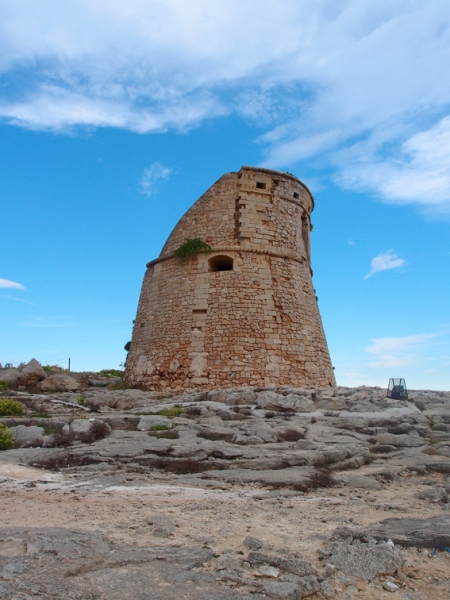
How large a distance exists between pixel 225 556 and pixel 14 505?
2316 mm

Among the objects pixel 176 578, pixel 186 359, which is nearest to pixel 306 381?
pixel 186 359

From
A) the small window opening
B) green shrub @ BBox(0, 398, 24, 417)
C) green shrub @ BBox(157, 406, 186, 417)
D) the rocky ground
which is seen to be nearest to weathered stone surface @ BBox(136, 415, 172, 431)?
the rocky ground

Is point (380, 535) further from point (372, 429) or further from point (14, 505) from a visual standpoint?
point (372, 429)

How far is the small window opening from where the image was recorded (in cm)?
1587

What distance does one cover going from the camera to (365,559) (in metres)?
3.28

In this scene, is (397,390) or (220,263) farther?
(220,263)

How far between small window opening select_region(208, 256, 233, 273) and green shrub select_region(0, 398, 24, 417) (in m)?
7.46

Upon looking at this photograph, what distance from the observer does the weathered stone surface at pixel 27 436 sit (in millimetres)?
→ 7293

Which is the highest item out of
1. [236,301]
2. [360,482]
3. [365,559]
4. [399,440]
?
[236,301]

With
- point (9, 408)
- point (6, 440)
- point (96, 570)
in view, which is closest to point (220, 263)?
point (9, 408)

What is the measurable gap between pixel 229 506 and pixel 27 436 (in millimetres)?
4256

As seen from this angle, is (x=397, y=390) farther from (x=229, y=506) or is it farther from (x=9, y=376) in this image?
(x=9, y=376)

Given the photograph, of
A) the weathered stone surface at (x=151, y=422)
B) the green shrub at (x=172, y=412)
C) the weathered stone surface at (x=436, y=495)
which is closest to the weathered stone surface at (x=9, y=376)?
the green shrub at (x=172, y=412)

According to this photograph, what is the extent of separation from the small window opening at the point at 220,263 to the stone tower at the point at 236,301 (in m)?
0.03
